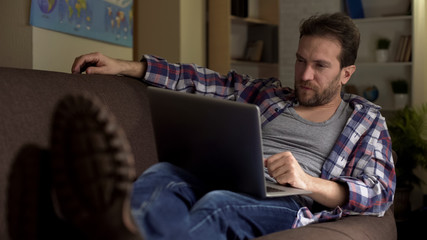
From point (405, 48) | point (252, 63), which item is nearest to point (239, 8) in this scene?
point (252, 63)

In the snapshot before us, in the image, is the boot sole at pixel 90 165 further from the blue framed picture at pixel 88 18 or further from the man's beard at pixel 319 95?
the blue framed picture at pixel 88 18

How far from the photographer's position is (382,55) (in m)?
4.46

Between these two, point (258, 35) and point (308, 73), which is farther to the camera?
point (258, 35)

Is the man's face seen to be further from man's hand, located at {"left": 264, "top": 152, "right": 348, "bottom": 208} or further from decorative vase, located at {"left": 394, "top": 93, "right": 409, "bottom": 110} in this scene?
decorative vase, located at {"left": 394, "top": 93, "right": 409, "bottom": 110}

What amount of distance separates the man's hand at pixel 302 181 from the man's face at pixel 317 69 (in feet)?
1.30

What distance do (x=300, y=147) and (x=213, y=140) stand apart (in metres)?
0.64

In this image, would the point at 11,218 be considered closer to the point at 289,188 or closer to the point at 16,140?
the point at 16,140

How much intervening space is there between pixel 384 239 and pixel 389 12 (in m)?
3.11

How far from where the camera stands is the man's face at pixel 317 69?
6.74 ft

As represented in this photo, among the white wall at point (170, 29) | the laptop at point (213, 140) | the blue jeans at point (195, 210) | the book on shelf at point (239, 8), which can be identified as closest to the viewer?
the blue jeans at point (195, 210)

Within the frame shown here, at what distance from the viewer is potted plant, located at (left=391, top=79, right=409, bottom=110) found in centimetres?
436

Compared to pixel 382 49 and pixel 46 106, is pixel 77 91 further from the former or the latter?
pixel 382 49

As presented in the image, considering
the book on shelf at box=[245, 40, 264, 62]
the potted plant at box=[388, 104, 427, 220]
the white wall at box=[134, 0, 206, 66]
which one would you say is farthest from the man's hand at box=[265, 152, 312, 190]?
the book on shelf at box=[245, 40, 264, 62]

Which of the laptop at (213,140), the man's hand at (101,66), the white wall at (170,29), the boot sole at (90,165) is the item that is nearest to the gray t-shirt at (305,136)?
the laptop at (213,140)
